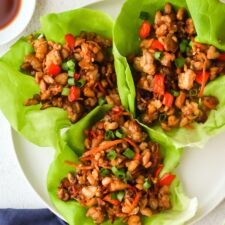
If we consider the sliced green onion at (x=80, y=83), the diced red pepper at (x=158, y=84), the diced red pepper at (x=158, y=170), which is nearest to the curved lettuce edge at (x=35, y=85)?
the sliced green onion at (x=80, y=83)

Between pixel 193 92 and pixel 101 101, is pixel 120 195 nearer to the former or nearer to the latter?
pixel 101 101

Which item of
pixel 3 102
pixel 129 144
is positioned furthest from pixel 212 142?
pixel 3 102

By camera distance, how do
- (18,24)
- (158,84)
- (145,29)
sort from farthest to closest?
(18,24) → (145,29) → (158,84)

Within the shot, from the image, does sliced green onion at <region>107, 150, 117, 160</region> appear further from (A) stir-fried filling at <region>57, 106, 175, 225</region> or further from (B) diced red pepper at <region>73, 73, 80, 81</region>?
(B) diced red pepper at <region>73, 73, 80, 81</region>

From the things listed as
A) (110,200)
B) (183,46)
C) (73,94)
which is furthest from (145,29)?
(110,200)

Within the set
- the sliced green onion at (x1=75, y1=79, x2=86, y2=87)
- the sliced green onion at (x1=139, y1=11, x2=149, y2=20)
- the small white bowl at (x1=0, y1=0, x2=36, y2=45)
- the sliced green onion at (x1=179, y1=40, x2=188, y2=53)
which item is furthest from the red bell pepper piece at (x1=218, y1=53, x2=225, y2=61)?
the small white bowl at (x1=0, y1=0, x2=36, y2=45)

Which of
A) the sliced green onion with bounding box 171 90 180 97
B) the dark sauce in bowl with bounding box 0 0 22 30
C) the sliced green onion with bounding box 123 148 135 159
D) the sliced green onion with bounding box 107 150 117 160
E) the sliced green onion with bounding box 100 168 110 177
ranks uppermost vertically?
the dark sauce in bowl with bounding box 0 0 22 30

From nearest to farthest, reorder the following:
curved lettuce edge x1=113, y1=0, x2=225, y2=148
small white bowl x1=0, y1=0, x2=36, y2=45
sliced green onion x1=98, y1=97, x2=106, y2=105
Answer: curved lettuce edge x1=113, y1=0, x2=225, y2=148 < sliced green onion x1=98, y1=97, x2=106, y2=105 < small white bowl x1=0, y1=0, x2=36, y2=45
